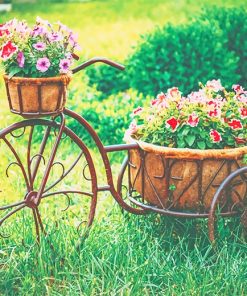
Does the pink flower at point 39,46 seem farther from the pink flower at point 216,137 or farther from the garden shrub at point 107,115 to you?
the garden shrub at point 107,115

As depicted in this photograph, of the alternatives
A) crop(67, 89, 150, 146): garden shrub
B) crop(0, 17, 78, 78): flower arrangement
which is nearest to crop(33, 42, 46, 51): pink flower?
crop(0, 17, 78, 78): flower arrangement

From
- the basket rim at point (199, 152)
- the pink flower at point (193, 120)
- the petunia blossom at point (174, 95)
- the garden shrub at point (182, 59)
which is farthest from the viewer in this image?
the garden shrub at point (182, 59)

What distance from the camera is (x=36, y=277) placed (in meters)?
3.82

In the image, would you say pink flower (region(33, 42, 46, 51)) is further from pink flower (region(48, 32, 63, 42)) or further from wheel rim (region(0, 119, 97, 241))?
wheel rim (region(0, 119, 97, 241))

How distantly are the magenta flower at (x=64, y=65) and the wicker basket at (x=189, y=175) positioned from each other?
0.62 meters

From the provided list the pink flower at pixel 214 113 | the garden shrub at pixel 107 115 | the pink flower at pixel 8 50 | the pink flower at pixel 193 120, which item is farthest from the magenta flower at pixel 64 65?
the garden shrub at pixel 107 115

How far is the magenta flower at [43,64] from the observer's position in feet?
12.1

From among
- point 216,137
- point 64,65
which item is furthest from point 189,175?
point 64,65

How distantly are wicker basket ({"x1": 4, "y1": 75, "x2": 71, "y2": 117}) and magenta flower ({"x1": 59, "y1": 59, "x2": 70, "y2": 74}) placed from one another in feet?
0.09

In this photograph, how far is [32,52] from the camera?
3.75 metres

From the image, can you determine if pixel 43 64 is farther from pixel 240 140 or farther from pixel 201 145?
pixel 240 140

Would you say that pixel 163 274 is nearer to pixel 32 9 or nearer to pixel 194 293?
pixel 194 293

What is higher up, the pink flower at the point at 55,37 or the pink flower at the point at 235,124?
the pink flower at the point at 55,37

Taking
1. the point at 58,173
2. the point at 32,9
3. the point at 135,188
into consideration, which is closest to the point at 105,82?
the point at 58,173
